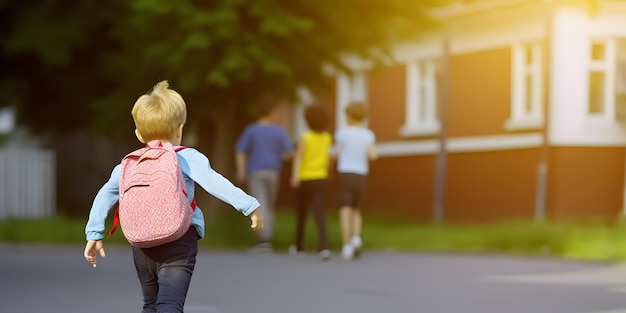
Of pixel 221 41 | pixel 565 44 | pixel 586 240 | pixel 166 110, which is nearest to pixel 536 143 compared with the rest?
pixel 565 44

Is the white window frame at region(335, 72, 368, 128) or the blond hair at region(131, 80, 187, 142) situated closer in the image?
the blond hair at region(131, 80, 187, 142)

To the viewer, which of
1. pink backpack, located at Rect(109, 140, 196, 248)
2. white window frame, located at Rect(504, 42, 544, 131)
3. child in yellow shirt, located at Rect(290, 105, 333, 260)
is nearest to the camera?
pink backpack, located at Rect(109, 140, 196, 248)

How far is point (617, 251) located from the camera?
15109 millimetres

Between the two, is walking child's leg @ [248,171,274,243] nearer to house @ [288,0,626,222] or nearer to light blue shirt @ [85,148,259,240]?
house @ [288,0,626,222]

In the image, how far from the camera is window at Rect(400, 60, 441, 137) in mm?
26172

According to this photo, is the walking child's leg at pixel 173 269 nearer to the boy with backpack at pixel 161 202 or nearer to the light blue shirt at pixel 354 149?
the boy with backpack at pixel 161 202

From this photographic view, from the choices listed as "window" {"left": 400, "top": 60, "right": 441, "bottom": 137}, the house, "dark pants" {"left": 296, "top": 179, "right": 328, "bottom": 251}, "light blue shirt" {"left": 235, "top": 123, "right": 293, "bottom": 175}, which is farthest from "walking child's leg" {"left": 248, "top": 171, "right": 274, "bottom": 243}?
"window" {"left": 400, "top": 60, "right": 441, "bottom": 137}

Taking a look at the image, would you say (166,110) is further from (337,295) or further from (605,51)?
(605,51)

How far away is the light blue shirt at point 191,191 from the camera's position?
5789 mm

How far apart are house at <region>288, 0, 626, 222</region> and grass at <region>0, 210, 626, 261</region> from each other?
132 inches

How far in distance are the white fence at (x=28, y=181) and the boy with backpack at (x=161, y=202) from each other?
785 inches

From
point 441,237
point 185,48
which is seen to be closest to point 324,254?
point 185,48

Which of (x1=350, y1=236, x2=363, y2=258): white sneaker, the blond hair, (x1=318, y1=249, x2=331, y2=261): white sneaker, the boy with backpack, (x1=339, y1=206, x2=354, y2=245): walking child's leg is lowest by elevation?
(x1=318, y1=249, x2=331, y2=261): white sneaker

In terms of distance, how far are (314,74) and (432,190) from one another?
8411 millimetres
